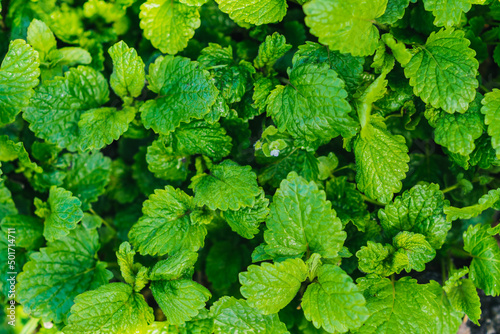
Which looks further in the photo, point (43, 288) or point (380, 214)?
point (43, 288)

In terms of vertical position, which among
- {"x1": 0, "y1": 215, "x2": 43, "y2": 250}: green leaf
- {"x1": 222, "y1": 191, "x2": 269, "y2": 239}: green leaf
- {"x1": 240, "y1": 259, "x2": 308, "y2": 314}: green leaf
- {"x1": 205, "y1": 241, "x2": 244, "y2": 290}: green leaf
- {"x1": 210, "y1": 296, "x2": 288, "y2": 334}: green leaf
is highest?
{"x1": 222, "y1": 191, "x2": 269, "y2": 239}: green leaf

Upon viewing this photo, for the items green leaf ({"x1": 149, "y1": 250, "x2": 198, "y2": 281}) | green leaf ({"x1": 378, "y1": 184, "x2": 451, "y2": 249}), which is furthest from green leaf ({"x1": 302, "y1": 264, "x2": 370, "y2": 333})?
green leaf ({"x1": 149, "y1": 250, "x2": 198, "y2": 281})

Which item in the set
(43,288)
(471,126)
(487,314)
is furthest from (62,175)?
(487,314)

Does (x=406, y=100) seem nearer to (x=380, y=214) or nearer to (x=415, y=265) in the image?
(x=380, y=214)

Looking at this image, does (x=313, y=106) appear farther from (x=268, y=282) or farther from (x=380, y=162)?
(x=268, y=282)

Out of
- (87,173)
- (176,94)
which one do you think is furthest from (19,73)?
(176,94)

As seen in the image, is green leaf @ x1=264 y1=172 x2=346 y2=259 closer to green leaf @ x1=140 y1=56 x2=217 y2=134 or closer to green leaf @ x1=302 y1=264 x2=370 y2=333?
green leaf @ x1=302 y1=264 x2=370 y2=333

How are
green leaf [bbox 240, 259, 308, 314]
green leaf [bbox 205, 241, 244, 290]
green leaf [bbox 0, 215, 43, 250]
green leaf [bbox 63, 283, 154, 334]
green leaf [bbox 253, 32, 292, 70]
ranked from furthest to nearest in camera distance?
green leaf [bbox 205, 241, 244, 290]
green leaf [bbox 0, 215, 43, 250]
green leaf [bbox 253, 32, 292, 70]
green leaf [bbox 63, 283, 154, 334]
green leaf [bbox 240, 259, 308, 314]
